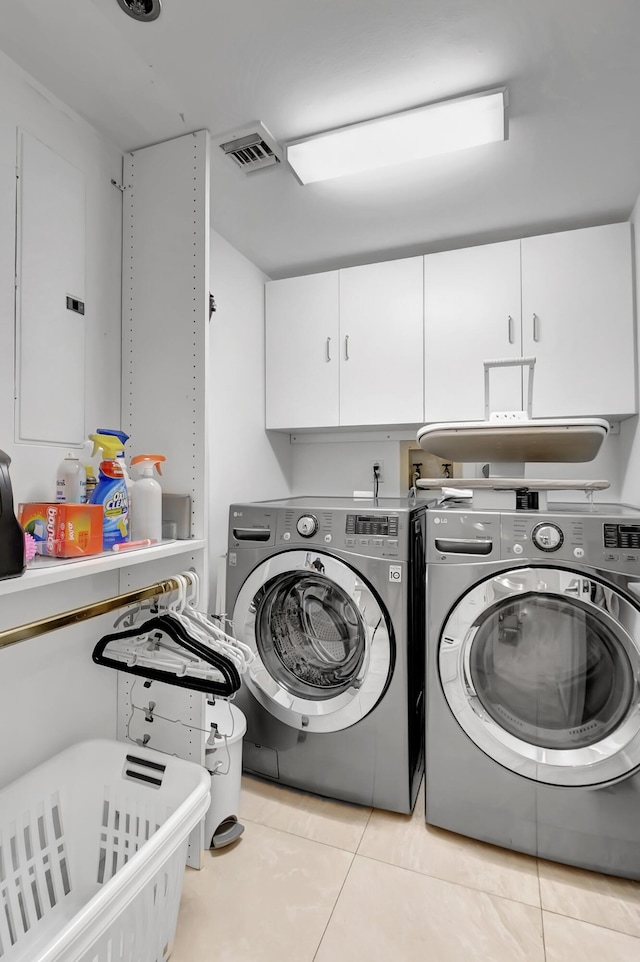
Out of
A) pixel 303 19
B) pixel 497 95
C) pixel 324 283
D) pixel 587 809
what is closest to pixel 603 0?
pixel 497 95

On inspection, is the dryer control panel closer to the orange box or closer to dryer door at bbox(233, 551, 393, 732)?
dryer door at bbox(233, 551, 393, 732)

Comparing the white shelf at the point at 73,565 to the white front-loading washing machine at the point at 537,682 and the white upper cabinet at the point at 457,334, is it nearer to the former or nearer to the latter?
the white front-loading washing machine at the point at 537,682

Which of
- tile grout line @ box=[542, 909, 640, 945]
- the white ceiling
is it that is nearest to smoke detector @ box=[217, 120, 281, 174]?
the white ceiling

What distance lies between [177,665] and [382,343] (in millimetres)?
1770

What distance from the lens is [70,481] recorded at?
1249 mm

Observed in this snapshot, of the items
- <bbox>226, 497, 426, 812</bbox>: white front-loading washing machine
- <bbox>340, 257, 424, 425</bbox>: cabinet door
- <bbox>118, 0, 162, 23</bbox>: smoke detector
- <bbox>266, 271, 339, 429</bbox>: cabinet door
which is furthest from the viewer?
<bbox>266, 271, 339, 429</bbox>: cabinet door

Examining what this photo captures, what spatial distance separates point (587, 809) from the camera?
1447mm

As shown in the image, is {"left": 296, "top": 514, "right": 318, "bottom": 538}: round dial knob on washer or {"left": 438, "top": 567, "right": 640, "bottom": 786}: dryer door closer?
{"left": 438, "top": 567, "right": 640, "bottom": 786}: dryer door

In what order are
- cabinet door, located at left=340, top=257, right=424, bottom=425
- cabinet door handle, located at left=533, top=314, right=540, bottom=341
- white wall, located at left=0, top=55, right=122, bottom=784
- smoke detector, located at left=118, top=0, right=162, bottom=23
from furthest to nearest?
cabinet door, located at left=340, top=257, right=424, bottom=425 < cabinet door handle, located at left=533, top=314, right=540, bottom=341 < white wall, located at left=0, top=55, right=122, bottom=784 < smoke detector, located at left=118, top=0, right=162, bottom=23

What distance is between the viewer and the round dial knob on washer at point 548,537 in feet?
4.76

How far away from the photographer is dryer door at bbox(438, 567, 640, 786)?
1409 mm

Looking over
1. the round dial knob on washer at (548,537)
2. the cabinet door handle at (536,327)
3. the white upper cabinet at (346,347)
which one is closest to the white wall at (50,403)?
the white upper cabinet at (346,347)

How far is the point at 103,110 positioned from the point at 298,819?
2.46 m

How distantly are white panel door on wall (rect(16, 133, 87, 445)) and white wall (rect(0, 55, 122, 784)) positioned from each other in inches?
0.9
